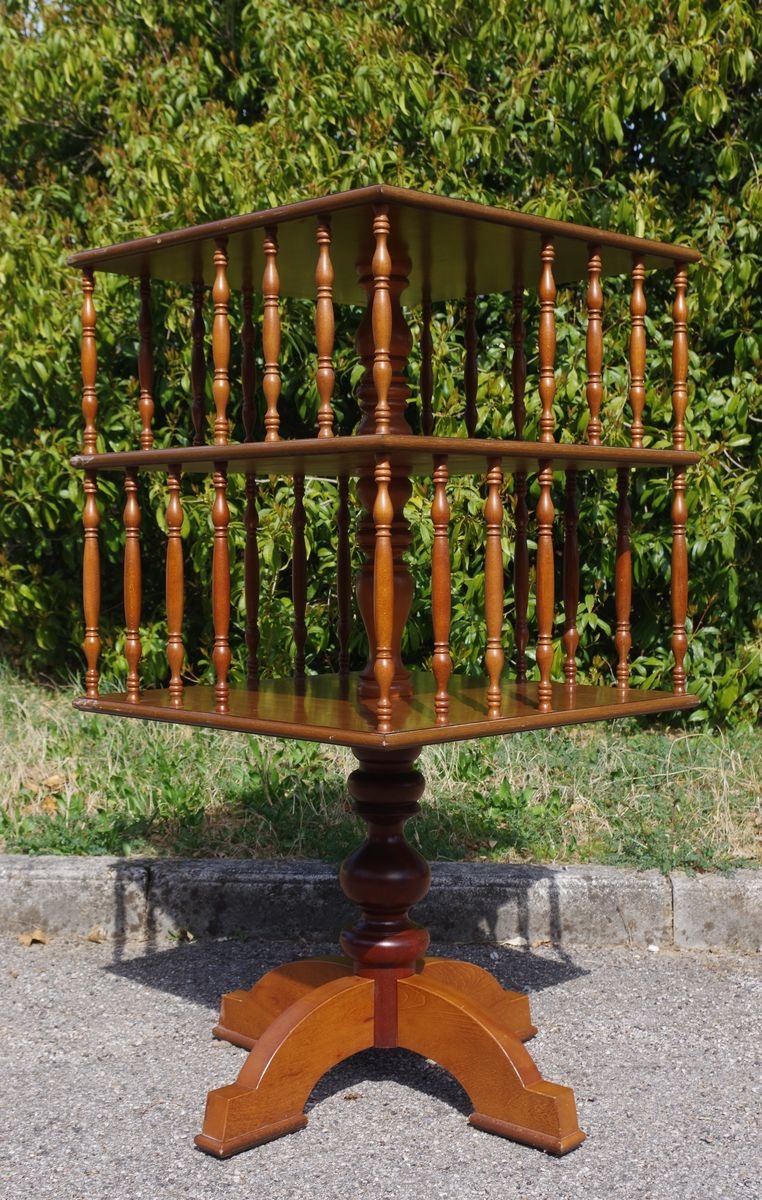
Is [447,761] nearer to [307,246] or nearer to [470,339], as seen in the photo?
[470,339]

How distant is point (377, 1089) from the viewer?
3342mm

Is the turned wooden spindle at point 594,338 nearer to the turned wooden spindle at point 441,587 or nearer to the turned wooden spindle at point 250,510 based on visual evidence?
the turned wooden spindle at point 441,587

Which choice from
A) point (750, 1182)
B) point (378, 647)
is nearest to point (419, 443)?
point (378, 647)

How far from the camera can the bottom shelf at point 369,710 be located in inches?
109

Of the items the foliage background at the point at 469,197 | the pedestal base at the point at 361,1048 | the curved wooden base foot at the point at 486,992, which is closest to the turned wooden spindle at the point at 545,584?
the pedestal base at the point at 361,1048

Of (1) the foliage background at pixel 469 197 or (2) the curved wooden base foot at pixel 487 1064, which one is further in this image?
(1) the foliage background at pixel 469 197

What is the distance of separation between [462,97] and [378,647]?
423cm

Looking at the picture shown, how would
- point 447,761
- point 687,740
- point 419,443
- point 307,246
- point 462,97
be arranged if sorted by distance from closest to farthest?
point 419,443 → point 307,246 → point 447,761 → point 687,740 → point 462,97

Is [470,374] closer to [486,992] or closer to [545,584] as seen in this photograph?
[545,584]

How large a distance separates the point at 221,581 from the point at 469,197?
3.29 m

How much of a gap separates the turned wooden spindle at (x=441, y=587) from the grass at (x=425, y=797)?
1895mm

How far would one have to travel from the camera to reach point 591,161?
5984 mm

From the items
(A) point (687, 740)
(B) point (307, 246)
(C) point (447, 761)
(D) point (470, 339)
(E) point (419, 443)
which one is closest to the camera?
(E) point (419, 443)

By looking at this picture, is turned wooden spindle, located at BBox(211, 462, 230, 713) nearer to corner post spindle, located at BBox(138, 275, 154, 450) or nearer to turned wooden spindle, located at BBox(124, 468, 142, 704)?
turned wooden spindle, located at BBox(124, 468, 142, 704)
